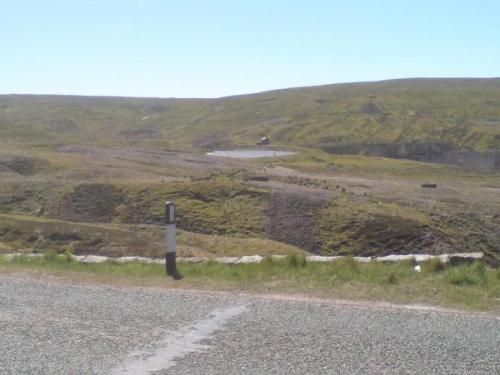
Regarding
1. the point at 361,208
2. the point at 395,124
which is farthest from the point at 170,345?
the point at 395,124

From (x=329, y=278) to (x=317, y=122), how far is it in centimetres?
13980

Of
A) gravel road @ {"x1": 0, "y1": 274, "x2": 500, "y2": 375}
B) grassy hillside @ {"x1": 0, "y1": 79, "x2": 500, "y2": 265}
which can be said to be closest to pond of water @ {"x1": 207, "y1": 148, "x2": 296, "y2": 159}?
grassy hillside @ {"x1": 0, "y1": 79, "x2": 500, "y2": 265}

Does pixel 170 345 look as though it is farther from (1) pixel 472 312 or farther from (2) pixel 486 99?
(2) pixel 486 99

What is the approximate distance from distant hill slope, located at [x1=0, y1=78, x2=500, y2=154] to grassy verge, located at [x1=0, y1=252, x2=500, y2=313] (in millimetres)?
93800

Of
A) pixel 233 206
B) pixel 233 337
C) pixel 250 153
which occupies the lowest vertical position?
pixel 233 206

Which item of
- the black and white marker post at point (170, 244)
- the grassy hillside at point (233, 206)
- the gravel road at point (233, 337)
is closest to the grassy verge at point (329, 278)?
the black and white marker post at point (170, 244)

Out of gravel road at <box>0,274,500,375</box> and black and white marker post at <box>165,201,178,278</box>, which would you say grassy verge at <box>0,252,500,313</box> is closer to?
black and white marker post at <box>165,201,178,278</box>

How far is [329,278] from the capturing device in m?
9.91

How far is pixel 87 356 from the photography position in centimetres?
658

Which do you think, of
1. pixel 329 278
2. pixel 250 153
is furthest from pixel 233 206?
pixel 250 153

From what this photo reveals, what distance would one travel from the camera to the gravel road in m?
6.25

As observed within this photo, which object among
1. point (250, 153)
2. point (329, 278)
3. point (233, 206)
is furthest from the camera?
point (250, 153)

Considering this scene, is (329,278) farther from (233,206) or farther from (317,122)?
(317,122)

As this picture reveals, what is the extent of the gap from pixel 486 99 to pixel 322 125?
45.1m
